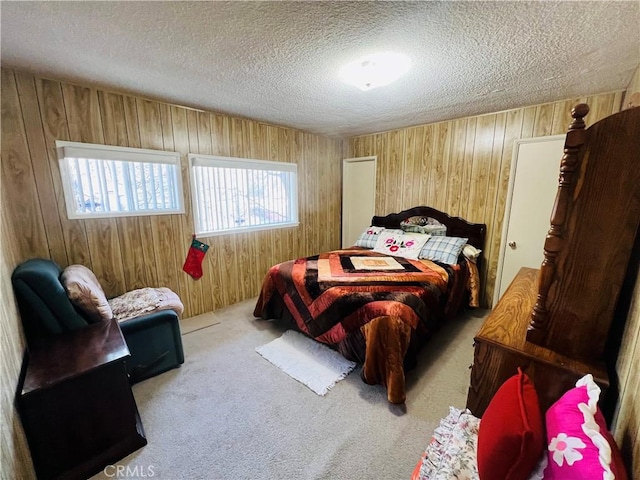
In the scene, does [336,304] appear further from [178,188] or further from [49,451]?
[178,188]

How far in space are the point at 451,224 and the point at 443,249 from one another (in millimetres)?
481

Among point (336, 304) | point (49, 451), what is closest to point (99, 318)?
point (49, 451)

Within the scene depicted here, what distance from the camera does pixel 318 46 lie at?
1593 millimetres

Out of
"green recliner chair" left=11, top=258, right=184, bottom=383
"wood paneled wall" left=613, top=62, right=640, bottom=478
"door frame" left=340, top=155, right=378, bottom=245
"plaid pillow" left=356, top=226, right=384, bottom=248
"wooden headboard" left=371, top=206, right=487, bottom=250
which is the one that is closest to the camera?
"wood paneled wall" left=613, top=62, right=640, bottom=478

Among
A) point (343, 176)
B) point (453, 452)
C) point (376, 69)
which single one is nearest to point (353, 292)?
point (453, 452)

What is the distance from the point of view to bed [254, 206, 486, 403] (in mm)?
1866

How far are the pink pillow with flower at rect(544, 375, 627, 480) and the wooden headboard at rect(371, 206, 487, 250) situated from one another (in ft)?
7.99

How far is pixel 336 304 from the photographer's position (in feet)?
7.03

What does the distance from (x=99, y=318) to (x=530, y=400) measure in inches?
96.0

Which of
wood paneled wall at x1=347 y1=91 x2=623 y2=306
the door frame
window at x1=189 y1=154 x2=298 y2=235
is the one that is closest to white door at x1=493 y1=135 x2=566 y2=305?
wood paneled wall at x1=347 y1=91 x2=623 y2=306

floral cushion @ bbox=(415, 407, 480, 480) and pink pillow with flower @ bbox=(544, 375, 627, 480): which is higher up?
pink pillow with flower @ bbox=(544, 375, 627, 480)

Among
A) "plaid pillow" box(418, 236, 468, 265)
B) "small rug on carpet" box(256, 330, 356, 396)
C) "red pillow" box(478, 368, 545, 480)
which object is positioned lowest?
"small rug on carpet" box(256, 330, 356, 396)

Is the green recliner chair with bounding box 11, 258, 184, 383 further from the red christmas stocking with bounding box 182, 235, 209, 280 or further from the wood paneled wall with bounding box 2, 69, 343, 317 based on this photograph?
the red christmas stocking with bounding box 182, 235, 209, 280

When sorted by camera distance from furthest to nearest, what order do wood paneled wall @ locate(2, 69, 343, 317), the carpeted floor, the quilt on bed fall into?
wood paneled wall @ locate(2, 69, 343, 317) → the quilt on bed → the carpeted floor
